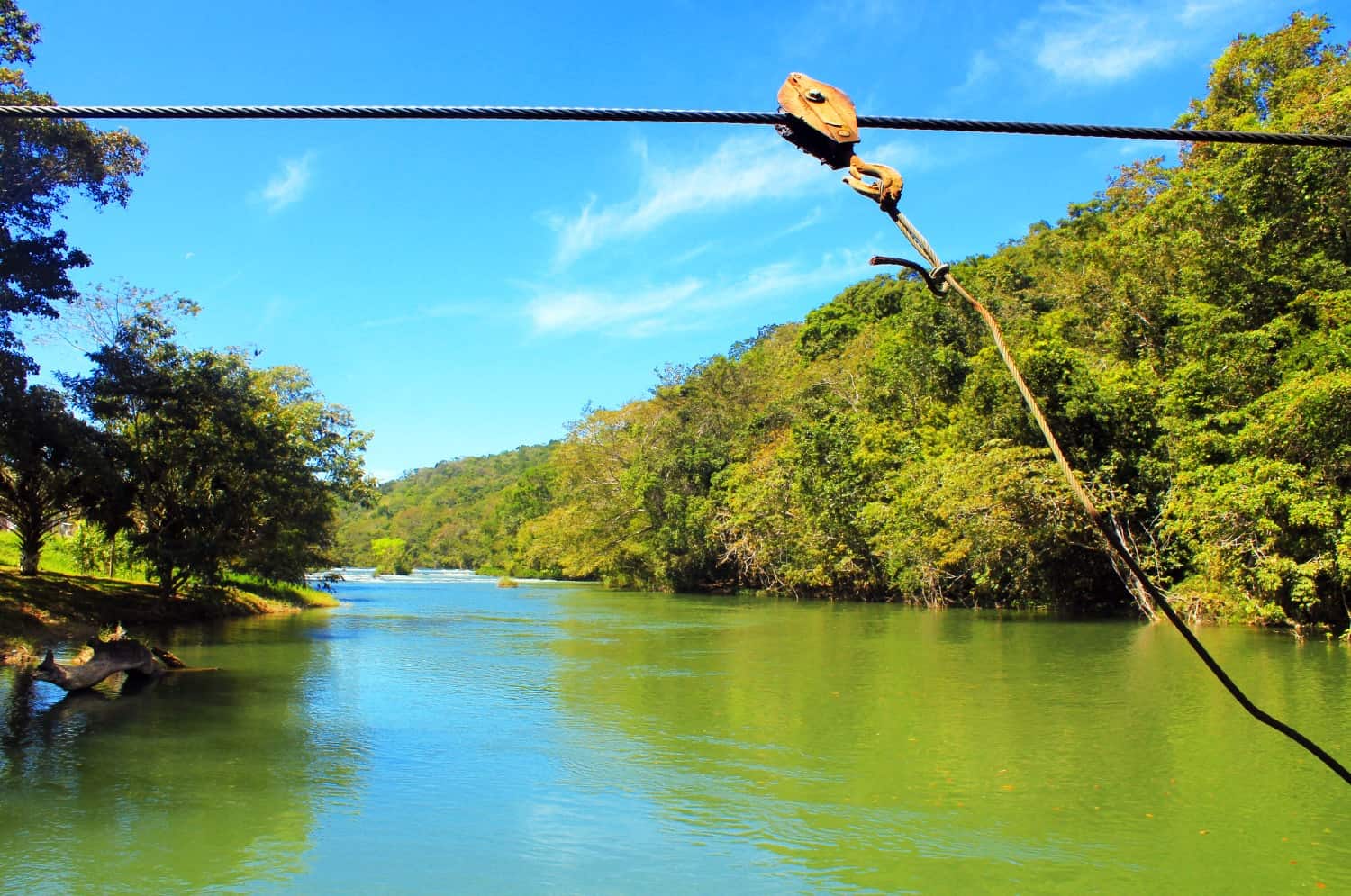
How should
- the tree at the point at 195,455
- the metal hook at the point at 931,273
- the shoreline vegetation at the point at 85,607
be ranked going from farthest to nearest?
1. the tree at the point at 195,455
2. the shoreline vegetation at the point at 85,607
3. the metal hook at the point at 931,273

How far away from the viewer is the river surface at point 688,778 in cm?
683

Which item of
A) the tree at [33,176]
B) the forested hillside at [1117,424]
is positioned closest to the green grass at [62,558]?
the tree at [33,176]

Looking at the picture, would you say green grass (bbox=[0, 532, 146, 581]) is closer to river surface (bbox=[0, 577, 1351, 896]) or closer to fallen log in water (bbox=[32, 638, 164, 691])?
river surface (bbox=[0, 577, 1351, 896])

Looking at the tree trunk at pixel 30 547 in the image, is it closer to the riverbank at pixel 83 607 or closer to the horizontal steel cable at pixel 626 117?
the riverbank at pixel 83 607

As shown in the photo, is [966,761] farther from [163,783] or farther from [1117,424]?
[1117,424]

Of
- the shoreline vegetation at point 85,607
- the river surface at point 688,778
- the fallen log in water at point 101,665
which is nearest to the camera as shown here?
the river surface at point 688,778

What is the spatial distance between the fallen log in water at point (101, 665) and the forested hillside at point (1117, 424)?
19.7m

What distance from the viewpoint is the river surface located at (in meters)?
6.83

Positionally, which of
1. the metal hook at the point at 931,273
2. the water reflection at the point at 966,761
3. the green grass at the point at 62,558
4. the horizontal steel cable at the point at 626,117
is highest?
the horizontal steel cable at the point at 626,117

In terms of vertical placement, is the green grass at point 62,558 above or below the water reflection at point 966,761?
above


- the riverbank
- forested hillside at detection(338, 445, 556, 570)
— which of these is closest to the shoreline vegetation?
the riverbank

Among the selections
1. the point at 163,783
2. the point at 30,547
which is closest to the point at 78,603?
the point at 30,547

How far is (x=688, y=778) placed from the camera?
937 cm

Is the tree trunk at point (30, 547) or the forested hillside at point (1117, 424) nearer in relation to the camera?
the forested hillside at point (1117, 424)
